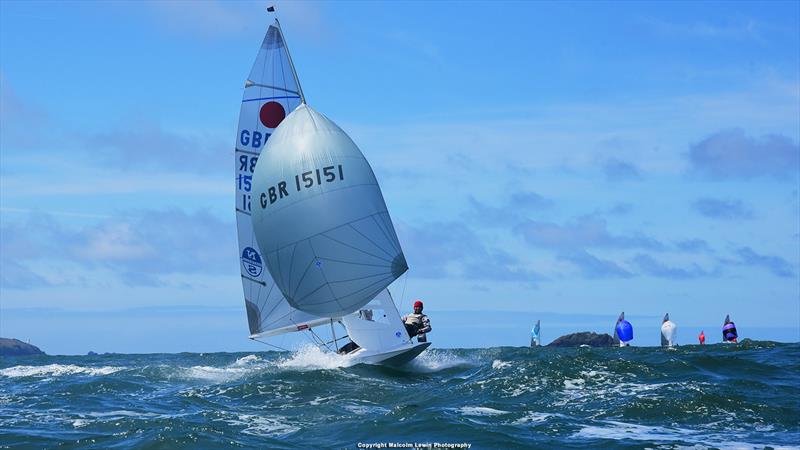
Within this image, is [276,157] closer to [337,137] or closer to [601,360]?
[337,137]

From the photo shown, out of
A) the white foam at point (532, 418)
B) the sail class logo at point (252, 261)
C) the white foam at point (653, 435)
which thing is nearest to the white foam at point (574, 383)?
the white foam at point (532, 418)

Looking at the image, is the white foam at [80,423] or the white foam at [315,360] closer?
the white foam at [80,423]

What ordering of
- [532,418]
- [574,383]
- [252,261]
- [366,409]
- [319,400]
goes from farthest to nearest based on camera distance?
1. [252,261]
2. [574,383]
3. [319,400]
4. [366,409]
5. [532,418]

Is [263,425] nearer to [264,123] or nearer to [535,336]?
[264,123]

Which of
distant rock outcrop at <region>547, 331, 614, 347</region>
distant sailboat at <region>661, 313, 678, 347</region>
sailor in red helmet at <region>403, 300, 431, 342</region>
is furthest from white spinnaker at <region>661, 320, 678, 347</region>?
distant rock outcrop at <region>547, 331, 614, 347</region>

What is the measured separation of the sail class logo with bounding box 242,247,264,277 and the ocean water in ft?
12.3

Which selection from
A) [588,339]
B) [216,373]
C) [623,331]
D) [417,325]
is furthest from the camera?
[588,339]

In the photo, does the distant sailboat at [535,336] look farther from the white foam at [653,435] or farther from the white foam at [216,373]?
the white foam at [653,435]

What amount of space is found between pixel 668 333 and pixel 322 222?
2043cm

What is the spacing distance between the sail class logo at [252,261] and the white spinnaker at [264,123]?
0.04m

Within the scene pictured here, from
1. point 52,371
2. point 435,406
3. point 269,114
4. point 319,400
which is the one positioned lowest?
point 435,406

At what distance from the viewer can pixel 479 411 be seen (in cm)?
2027

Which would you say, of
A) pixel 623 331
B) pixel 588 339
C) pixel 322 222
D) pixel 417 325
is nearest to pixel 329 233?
pixel 322 222

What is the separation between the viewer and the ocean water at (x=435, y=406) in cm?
1761
